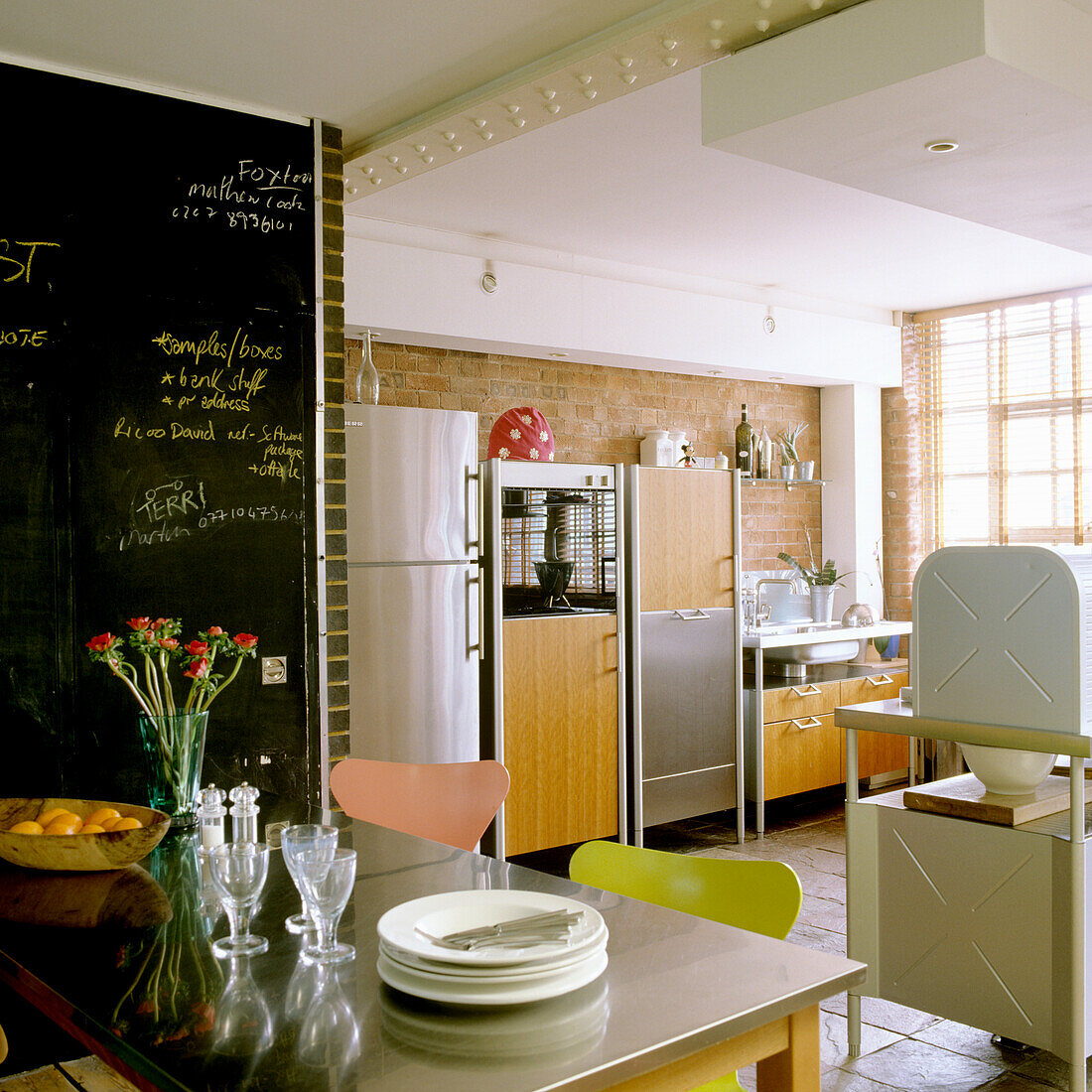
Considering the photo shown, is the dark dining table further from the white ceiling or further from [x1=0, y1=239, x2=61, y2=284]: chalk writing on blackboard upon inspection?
the white ceiling

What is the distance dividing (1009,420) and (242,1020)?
635 centimetres

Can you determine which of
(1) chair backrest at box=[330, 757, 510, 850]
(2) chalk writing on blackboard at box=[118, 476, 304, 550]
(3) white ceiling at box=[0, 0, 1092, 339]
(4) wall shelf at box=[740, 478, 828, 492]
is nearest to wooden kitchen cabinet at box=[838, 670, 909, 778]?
(4) wall shelf at box=[740, 478, 828, 492]

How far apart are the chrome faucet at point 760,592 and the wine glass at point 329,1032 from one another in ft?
16.0

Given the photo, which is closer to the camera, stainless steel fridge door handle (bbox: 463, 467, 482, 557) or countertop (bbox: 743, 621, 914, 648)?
stainless steel fridge door handle (bbox: 463, 467, 482, 557)

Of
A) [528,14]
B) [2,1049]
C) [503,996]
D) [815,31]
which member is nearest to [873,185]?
[815,31]

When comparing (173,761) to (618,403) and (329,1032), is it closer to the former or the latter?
(329,1032)

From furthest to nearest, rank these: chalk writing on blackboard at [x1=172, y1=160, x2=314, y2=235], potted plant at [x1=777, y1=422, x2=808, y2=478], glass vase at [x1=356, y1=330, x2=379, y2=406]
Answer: potted plant at [x1=777, y1=422, x2=808, y2=478] < glass vase at [x1=356, y1=330, x2=379, y2=406] < chalk writing on blackboard at [x1=172, y1=160, x2=314, y2=235]

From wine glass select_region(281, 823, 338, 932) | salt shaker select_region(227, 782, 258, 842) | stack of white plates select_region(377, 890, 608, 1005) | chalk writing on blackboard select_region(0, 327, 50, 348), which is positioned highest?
chalk writing on blackboard select_region(0, 327, 50, 348)

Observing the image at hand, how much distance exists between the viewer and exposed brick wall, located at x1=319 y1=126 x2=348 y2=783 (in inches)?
140

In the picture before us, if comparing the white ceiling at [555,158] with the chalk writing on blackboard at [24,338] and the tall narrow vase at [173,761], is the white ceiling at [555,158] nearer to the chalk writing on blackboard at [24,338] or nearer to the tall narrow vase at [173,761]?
the chalk writing on blackboard at [24,338]

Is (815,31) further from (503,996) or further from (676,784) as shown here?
(676,784)

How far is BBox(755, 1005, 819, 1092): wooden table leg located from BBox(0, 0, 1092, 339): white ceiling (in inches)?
86.6

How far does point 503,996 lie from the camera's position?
128 cm

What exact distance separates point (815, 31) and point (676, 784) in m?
3.33
